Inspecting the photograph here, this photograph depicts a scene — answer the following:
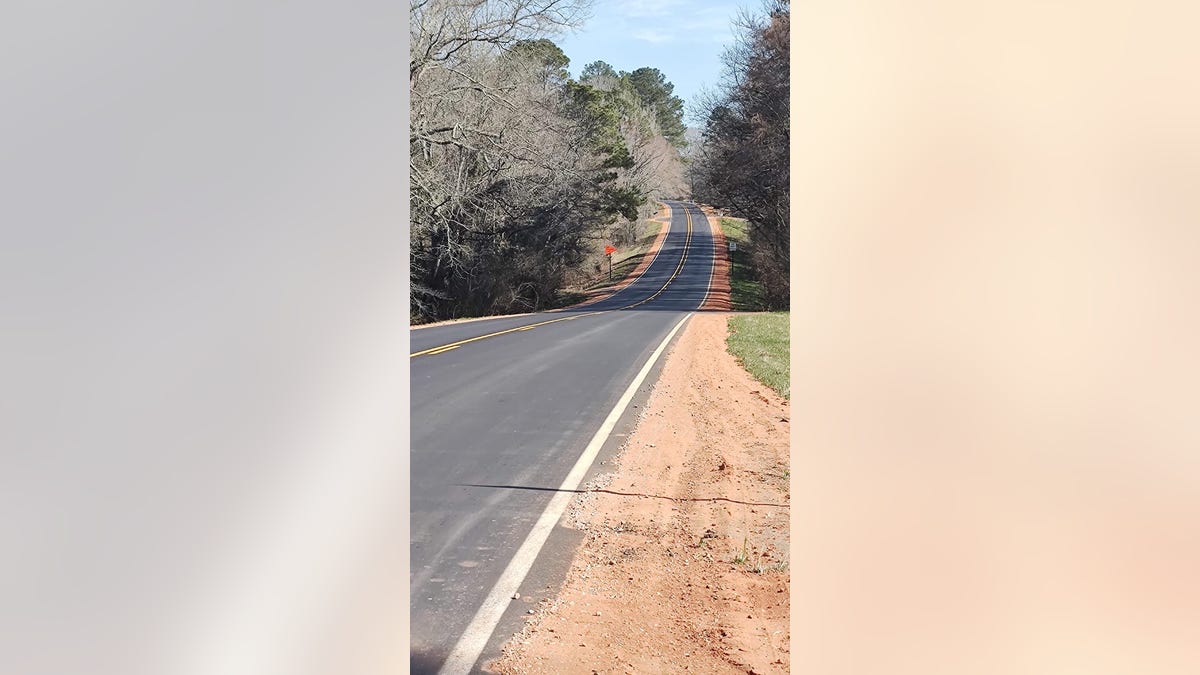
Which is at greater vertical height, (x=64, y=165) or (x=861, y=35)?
(x=861, y=35)

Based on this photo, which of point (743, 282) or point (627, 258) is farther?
point (627, 258)

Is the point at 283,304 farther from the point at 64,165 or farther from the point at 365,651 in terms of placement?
the point at 365,651

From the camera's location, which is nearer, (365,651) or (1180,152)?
(1180,152)

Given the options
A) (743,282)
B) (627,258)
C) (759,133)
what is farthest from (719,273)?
(759,133)

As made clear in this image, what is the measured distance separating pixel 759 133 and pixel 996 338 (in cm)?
1658

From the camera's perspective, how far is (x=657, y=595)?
10.0ft

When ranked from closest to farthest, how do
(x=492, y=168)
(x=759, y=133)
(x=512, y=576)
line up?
(x=512, y=576) < (x=492, y=168) < (x=759, y=133)

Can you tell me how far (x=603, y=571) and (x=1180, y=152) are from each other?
93.2 inches

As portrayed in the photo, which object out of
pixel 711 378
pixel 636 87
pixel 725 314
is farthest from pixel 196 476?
pixel 636 87

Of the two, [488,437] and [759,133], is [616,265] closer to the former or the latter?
[759,133]

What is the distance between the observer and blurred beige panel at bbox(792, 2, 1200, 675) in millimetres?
1063

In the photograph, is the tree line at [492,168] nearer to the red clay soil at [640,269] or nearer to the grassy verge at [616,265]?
the grassy verge at [616,265]

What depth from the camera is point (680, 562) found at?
3445 millimetres

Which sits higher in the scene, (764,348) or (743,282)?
(743,282)
